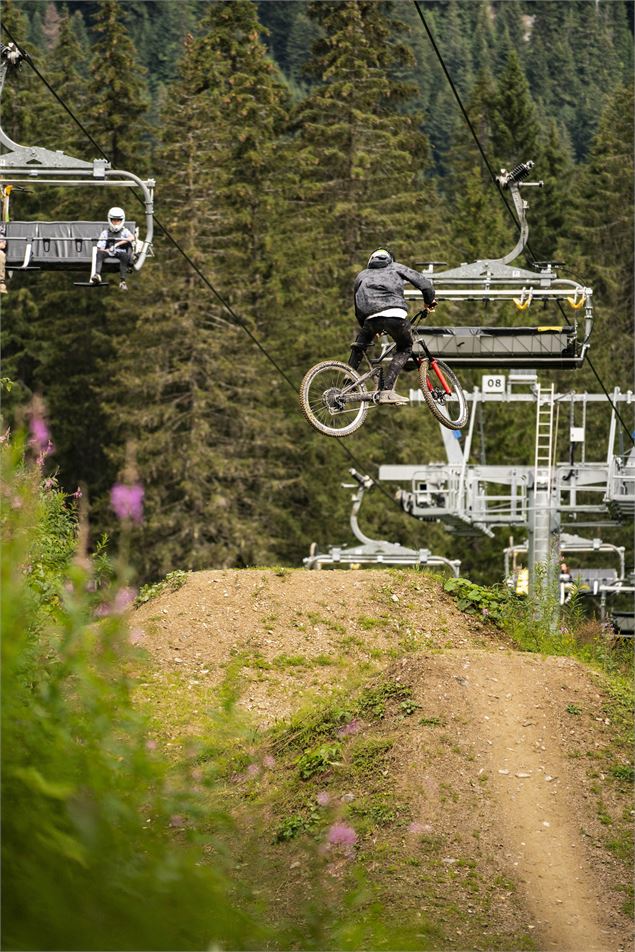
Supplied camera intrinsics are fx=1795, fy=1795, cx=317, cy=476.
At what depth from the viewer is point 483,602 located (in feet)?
61.7

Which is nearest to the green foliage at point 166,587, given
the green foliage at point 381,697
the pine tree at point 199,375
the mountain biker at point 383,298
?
the green foliage at point 381,697

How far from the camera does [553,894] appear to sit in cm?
1165

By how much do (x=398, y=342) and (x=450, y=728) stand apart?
3175mm

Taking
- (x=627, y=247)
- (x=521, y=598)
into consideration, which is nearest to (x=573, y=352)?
(x=521, y=598)

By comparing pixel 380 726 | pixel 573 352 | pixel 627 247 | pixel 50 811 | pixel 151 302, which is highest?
pixel 627 247

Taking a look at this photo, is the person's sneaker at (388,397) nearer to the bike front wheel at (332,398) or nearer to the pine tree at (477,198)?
the bike front wheel at (332,398)

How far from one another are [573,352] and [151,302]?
25.3 metres

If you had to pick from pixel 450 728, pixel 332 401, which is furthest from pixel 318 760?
pixel 332 401

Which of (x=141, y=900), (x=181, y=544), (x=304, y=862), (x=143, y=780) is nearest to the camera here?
(x=141, y=900)

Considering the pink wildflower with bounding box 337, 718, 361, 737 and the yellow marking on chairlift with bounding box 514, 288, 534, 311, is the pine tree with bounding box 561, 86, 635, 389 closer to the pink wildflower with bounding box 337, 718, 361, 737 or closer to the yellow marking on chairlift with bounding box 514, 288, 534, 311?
the yellow marking on chairlift with bounding box 514, 288, 534, 311

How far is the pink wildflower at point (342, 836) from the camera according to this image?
11.8 metres

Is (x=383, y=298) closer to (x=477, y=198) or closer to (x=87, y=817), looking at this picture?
(x=87, y=817)

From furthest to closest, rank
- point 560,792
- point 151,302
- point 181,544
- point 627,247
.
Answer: point 627,247, point 151,302, point 181,544, point 560,792

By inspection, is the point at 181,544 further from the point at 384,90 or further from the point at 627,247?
the point at 627,247
